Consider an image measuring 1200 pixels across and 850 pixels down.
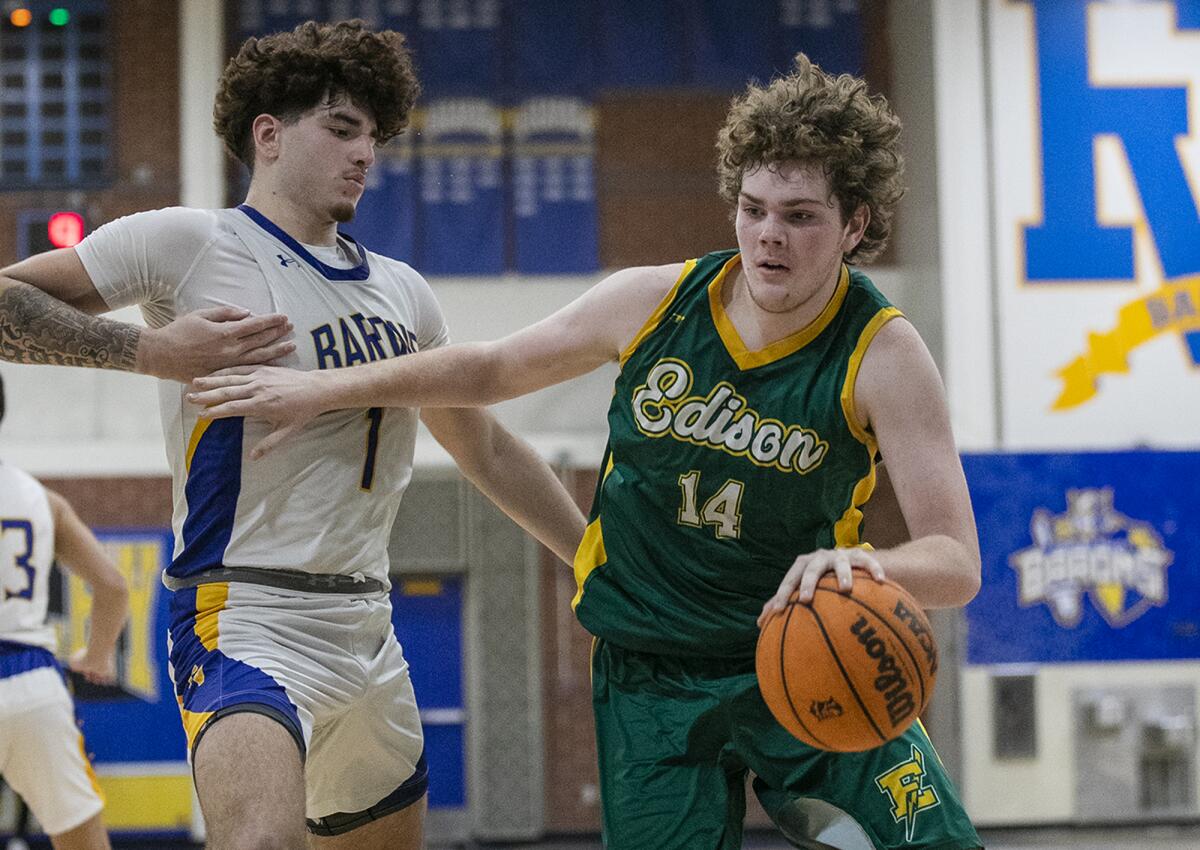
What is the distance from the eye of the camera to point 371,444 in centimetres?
321

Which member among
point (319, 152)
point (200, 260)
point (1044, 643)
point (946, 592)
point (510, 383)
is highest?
point (319, 152)

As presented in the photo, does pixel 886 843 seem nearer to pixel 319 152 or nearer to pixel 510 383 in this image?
pixel 510 383

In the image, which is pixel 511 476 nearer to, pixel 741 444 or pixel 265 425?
pixel 265 425

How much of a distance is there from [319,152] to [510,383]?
72 centimetres

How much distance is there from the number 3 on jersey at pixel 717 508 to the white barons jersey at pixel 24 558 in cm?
357

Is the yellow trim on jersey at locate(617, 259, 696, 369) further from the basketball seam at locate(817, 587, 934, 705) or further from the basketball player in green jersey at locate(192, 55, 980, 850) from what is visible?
the basketball seam at locate(817, 587, 934, 705)

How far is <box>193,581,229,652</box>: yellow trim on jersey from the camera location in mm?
3010

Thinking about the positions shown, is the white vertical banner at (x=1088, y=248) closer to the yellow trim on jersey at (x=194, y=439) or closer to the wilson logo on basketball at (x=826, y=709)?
the yellow trim on jersey at (x=194, y=439)

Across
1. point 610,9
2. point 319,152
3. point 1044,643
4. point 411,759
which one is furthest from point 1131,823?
point 319,152

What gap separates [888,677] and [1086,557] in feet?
24.5

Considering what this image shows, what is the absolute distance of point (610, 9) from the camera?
10102 mm

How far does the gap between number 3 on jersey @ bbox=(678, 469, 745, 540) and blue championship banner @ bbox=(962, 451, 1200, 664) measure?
6864 mm

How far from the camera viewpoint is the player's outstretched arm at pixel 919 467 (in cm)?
258

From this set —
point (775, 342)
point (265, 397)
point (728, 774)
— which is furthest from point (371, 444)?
point (728, 774)
